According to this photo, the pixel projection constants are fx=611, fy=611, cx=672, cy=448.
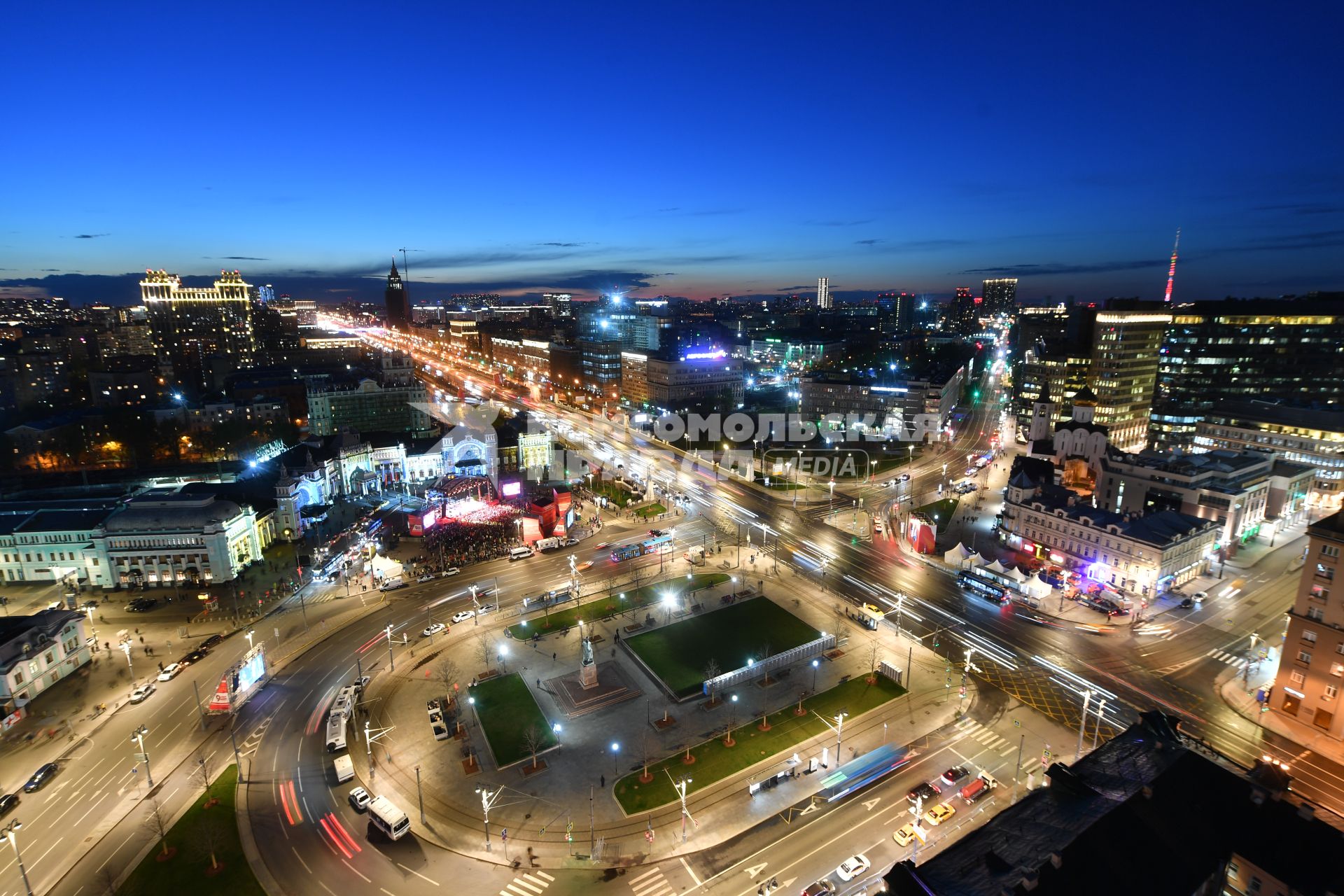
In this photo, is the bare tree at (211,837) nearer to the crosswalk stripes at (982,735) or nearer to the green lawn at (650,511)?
the crosswalk stripes at (982,735)

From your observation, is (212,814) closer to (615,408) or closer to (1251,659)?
(1251,659)

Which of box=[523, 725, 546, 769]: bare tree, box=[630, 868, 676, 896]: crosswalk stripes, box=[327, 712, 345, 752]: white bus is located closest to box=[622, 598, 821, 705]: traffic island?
box=[523, 725, 546, 769]: bare tree

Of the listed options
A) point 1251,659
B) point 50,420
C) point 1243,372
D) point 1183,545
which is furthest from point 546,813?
point 1243,372

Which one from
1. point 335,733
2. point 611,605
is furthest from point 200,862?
point 611,605

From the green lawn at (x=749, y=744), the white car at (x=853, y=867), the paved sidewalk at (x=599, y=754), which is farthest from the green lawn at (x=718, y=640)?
the white car at (x=853, y=867)

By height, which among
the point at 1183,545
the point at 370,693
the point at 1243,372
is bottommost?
the point at 370,693
